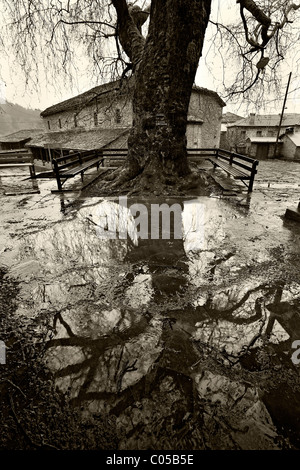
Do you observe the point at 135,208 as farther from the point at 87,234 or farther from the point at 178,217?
the point at 87,234

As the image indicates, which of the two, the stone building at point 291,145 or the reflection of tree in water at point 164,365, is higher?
the stone building at point 291,145

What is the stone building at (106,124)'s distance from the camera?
62.4 feet

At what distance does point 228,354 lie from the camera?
5.96 feet

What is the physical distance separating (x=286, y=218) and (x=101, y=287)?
13.5ft

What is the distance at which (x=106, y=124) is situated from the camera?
23203mm

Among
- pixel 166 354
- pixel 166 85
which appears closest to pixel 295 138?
pixel 166 85

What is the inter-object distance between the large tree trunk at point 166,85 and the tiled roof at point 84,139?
1207cm

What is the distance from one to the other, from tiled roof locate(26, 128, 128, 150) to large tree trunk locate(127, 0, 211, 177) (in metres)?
12.1

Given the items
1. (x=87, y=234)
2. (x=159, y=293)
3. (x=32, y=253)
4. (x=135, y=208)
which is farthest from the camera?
(x=135, y=208)

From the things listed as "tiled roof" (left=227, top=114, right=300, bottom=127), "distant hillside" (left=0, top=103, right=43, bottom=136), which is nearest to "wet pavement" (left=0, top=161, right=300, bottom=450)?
"tiled roof" (left=227, top=114, right=300, bottom=127)

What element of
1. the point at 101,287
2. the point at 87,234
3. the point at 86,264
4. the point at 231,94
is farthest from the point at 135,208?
the point at 231,94

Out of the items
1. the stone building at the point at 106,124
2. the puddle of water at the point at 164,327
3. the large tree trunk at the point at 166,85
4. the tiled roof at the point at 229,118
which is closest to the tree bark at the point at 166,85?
the large tree trunk at the point at 166,85

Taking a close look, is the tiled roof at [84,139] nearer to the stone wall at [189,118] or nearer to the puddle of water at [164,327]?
the stone wall at [189,118]

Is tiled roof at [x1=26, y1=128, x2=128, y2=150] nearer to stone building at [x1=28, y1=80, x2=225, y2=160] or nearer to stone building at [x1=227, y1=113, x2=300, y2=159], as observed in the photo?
stone building at [x1=28, y1=80, x2=225, y2=160]
